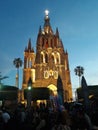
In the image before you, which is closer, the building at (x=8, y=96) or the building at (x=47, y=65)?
the building at (x=8, y=96)

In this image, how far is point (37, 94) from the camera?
2566cm

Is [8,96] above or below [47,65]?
below

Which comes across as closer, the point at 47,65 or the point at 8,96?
the point at 8,96

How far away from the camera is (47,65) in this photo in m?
61.6

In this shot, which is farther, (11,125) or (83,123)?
(11,125)

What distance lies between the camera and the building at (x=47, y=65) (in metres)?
58.8

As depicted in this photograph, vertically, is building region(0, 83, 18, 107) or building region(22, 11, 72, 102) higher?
building region(22, 11, 72, 102)

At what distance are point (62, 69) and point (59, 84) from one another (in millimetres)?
34019

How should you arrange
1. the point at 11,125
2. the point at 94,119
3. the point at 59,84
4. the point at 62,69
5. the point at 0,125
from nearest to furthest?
the point at 11,125 < the point at 0,125 < the point at 94,119 < the point at 59,84 < the point at 62,69

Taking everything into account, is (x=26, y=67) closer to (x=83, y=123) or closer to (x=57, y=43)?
(x=57, y=43)

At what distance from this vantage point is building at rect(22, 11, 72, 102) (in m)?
58.8

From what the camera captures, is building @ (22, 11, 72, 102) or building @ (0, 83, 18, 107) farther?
building @ (22, 11, 72, 102)

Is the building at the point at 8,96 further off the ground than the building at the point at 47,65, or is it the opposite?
the building at the point at 47,65

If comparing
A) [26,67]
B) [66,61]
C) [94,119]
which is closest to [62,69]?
[66,61]
